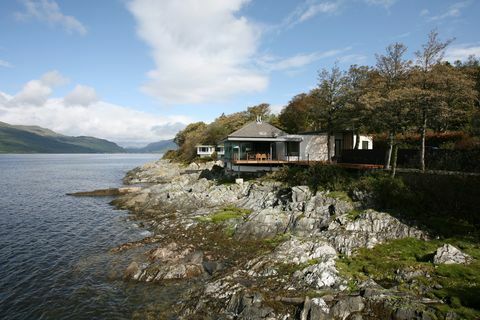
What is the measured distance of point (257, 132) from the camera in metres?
47.0

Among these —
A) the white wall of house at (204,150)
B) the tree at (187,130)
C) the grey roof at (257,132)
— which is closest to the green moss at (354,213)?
the grey roof at (257,132)

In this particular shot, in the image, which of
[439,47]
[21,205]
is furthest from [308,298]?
[21,205]

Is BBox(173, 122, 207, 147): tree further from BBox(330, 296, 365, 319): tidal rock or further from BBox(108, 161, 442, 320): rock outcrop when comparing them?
BBox(330, 296, 365, 319): tidal rock

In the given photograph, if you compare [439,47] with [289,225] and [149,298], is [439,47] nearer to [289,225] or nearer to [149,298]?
[289,225]

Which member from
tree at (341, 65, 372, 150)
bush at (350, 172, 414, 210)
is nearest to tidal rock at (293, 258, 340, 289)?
bush at (350, 172, 414, 210)

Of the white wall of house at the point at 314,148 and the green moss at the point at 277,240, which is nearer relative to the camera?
the green moss at the point at 277,240

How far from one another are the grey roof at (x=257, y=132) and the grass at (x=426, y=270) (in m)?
28.4

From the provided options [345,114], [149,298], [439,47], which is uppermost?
[439,47]

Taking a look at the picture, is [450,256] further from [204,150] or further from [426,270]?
[204,150]

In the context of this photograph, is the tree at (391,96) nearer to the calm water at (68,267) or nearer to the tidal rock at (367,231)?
the tidal rock at (367,231)

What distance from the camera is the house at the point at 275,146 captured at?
147 feet

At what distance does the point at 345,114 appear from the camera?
131 feet

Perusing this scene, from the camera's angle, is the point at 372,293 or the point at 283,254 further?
the point at 283,254

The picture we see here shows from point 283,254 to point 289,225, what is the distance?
578cm
